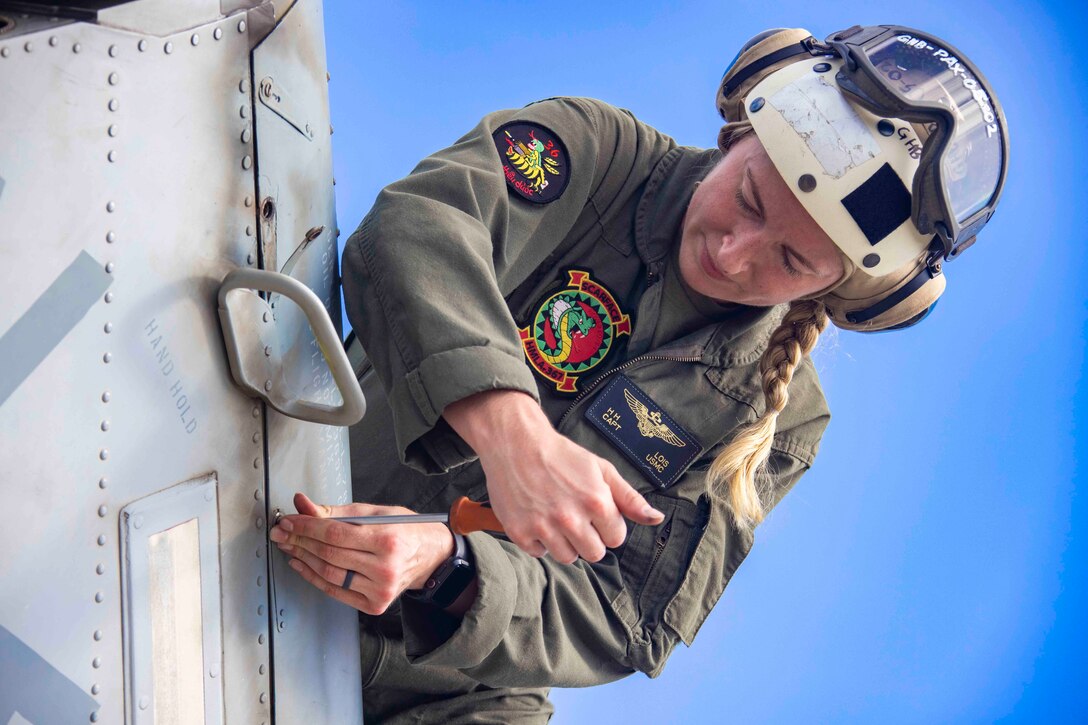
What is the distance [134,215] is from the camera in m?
0.72

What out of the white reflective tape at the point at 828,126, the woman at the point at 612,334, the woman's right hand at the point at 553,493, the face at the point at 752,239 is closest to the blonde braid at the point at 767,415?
the woman at the point at 612,334

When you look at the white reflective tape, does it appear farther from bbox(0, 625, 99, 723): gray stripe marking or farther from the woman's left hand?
bbox(0, 625, 99, 723): gray stripe marking

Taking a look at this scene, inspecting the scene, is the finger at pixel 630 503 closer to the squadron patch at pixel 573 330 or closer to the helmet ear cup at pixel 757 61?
the squadron patch at pixel 573 330

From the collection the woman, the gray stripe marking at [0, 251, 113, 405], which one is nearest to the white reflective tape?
the woman

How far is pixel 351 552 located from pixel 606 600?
45cm

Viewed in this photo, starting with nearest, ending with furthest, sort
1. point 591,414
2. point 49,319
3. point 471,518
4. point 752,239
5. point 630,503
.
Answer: point 49,319 → point 630,503 → point 471,518 → point 752,239 → point 591,414

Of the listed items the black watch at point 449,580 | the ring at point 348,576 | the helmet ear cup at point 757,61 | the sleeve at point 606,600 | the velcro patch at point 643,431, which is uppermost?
the helmet ear cup at point 757,61

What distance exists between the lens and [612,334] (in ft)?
4.22

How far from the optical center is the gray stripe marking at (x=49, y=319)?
0.63 meters

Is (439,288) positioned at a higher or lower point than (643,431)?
higher

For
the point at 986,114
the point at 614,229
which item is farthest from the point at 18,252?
the point at 986,114

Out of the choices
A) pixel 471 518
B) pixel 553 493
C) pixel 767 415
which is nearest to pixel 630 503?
pixel 553 493

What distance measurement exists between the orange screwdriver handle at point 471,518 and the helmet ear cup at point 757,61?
0.60 meters

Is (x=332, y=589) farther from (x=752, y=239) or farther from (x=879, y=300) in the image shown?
(x=879, y=300)
